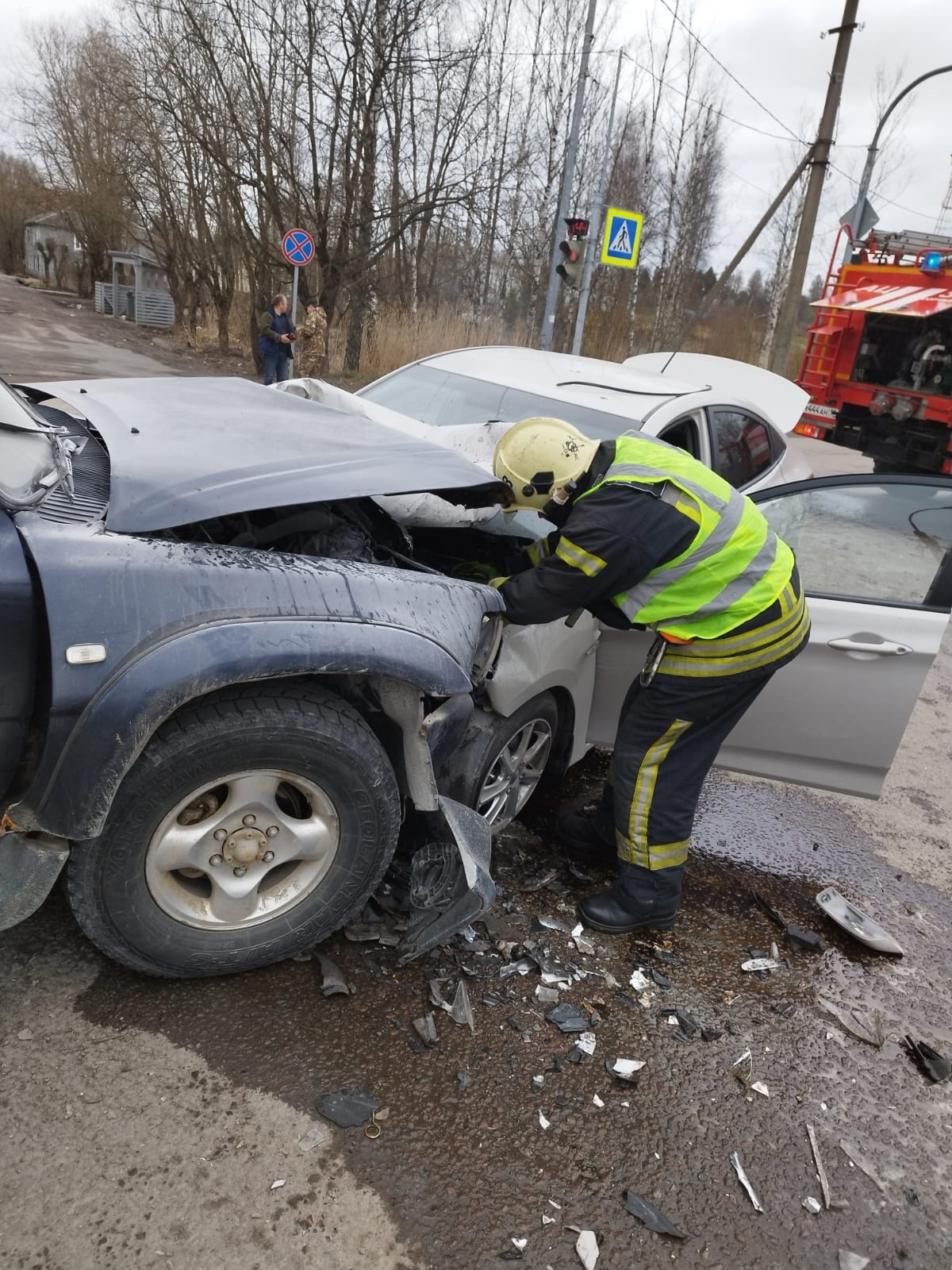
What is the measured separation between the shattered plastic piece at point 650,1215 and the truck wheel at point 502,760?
1106mm

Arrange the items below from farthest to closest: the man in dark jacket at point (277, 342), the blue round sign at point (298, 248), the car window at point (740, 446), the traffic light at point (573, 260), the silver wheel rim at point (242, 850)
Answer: the man in dark jacket at point (277, 342)
the blue round sign at point (298, 248)
the traffic light at point (573, 260)
the car window at point (740, 446)
the silver wheel rim at point (242, 850)

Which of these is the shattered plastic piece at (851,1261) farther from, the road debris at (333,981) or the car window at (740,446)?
the car window at (740,446)

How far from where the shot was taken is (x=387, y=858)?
7.77 ft

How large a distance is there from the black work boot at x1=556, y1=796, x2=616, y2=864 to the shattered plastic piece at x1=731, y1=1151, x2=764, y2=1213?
1215 millimetres

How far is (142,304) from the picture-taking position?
28.0 metres

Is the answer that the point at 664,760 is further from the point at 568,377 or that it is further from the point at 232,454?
the point at 568,377

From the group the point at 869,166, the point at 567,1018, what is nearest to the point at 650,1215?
the point at 567,1018

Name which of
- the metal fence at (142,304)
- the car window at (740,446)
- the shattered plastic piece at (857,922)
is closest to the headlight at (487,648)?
the shattered plastic piece at (857,922)

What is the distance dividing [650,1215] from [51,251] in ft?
176

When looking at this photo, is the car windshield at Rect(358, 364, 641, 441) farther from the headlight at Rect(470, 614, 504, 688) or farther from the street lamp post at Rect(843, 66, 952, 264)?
the street lamp post at Rect(843, 66, 952, 264)

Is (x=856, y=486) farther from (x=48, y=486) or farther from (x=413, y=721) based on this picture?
(x=48, y=486)

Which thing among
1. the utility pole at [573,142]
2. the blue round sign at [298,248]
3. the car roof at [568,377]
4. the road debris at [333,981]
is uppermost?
the utility pole at [573,142]

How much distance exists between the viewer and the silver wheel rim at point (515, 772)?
286 centimetres

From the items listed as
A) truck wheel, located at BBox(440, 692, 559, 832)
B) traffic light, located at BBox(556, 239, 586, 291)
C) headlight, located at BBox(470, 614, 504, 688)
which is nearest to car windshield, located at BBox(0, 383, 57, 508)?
headlight, located at BBox(470, 614, 504, 688)
